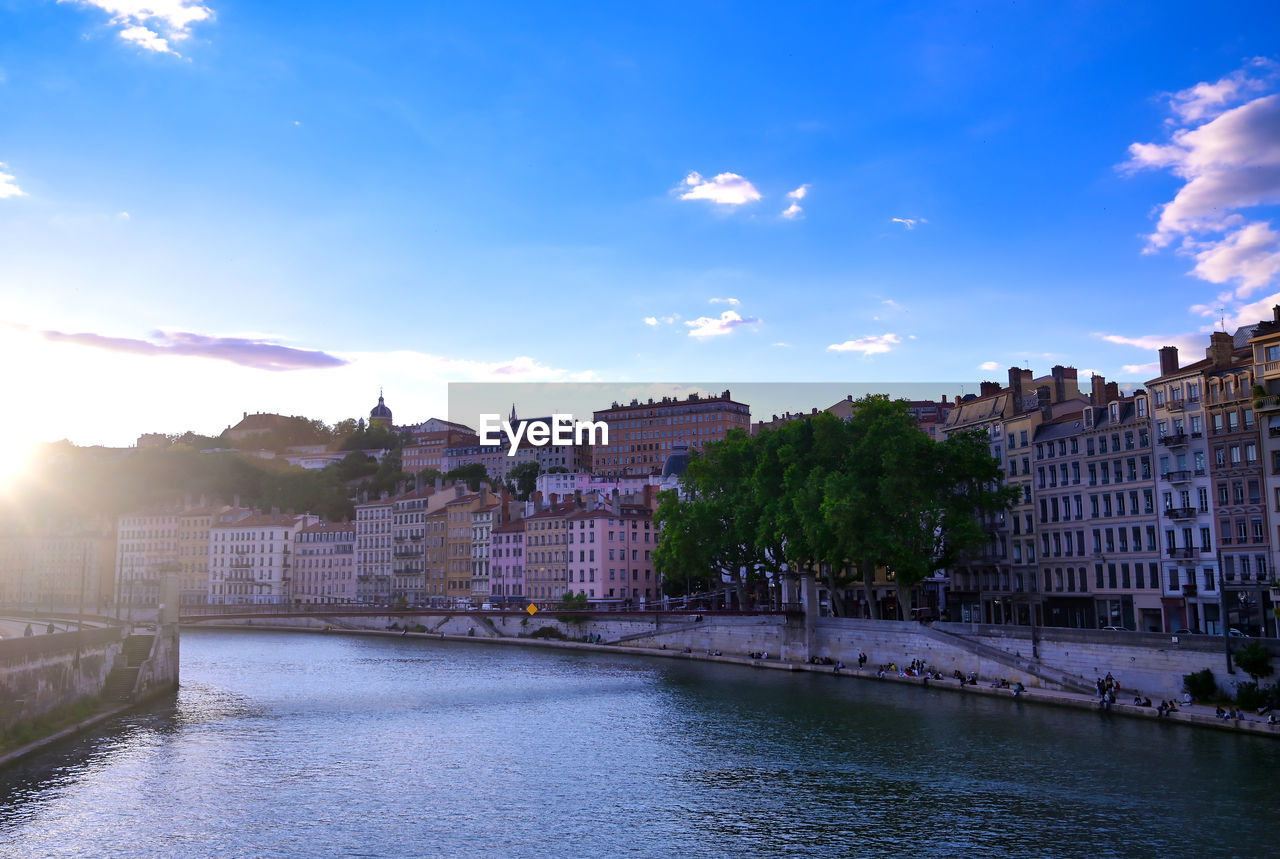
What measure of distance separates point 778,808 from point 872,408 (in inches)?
1577

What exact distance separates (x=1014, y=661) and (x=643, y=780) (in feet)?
75.9

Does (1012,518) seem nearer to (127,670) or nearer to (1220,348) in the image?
(1220,348)

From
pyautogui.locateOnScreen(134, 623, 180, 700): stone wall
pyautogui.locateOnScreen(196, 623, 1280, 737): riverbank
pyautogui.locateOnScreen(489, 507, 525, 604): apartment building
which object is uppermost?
pyautogui.locateOnScreen(489, 507, 525, 604): apartment building

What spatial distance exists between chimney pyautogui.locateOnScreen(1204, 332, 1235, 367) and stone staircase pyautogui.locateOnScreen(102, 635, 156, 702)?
54.1 metres

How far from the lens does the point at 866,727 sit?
143ft

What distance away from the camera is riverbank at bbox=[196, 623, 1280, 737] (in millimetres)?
38781

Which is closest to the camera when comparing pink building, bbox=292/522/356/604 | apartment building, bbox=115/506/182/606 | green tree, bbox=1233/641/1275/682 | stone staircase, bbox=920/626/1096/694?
green tree, bbox=1233/641/1275/682

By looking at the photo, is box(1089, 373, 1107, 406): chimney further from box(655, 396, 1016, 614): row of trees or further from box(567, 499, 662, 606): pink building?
box(567, 499, 662, 606): pink building

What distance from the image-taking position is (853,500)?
199 ft

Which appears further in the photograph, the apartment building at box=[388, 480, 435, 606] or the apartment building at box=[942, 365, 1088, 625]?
the apartment building at box=[388, 480, 435, 606]

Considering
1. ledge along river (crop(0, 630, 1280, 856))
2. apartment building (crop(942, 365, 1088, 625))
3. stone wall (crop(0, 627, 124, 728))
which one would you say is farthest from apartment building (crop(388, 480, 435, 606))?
stone wall (crop(0, 627, 124, 728))

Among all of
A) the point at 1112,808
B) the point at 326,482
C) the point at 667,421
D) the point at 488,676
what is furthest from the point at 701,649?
the point at 326,482

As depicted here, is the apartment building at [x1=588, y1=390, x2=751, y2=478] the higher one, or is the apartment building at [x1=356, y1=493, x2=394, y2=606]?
the apartment building at [x1=588, y1=390, x2=751, y2=478]

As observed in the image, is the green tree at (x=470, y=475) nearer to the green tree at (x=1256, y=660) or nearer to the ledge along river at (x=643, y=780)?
the ledge along river at (x=643, y=780)
